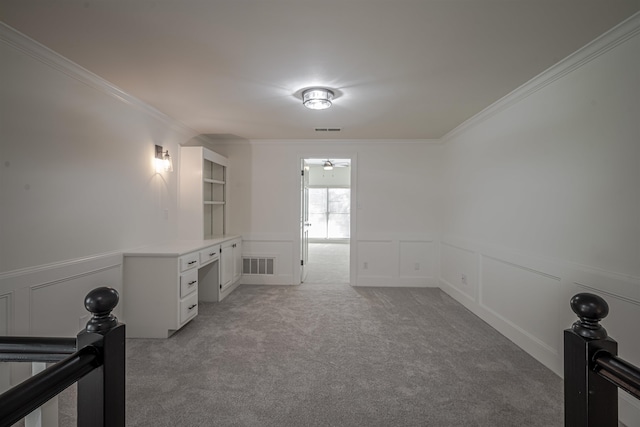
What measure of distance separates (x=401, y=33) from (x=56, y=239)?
9.49 feet

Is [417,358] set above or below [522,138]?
below

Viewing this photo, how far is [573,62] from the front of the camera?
218 centimetres

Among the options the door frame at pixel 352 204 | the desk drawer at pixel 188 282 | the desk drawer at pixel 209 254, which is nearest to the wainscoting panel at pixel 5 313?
the desk drawer at pixel 188 282

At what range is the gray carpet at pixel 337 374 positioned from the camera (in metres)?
1.87

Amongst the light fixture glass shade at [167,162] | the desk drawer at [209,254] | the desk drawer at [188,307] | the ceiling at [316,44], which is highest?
the ceiling at [316,44]

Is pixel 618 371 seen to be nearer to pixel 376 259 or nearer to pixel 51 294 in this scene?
pixel 51 294

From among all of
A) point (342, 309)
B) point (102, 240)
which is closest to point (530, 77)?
point (342, 309)

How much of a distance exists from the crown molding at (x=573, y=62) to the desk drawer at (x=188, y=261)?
3.66m

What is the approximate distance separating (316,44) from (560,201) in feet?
7.34

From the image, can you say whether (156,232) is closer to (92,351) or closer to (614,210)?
(92,351)

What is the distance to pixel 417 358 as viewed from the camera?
2580mm

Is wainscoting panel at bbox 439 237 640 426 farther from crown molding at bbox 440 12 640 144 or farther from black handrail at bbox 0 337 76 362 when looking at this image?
black handrail at bbox 0 337 76 362

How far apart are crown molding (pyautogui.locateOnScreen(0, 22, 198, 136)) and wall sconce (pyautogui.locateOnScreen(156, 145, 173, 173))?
44cm

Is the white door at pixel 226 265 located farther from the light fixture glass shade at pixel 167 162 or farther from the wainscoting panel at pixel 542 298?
the wainscoting panel at pixel 542 298
